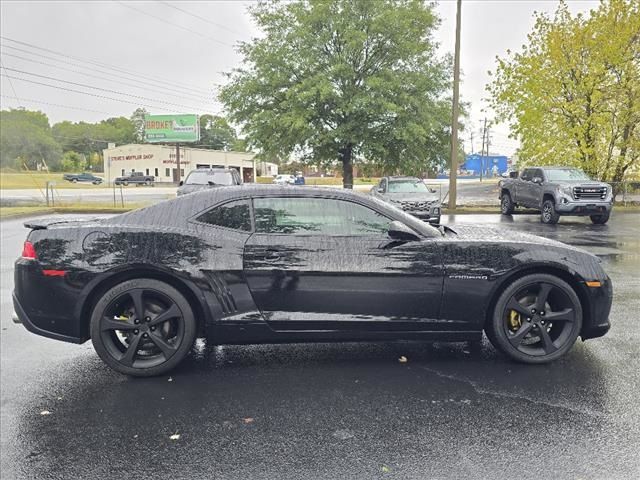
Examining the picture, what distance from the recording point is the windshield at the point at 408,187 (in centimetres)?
1608

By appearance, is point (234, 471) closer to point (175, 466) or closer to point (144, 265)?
point (175, 466)

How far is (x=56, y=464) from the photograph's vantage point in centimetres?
273

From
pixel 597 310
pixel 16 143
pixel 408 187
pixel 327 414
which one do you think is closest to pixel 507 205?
pixel 408 187

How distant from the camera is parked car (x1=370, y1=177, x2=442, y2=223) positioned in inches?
583

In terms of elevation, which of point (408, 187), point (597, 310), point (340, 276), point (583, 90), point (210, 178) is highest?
point (583, 90)

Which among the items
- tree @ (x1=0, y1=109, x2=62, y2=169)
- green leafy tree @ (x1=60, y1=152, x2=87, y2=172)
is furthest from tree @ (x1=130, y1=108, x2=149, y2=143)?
tree @ (x1=0, y1=109, x2=62, y2=169)

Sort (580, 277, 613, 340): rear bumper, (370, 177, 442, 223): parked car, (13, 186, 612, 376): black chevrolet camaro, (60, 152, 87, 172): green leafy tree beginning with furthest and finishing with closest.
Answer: (60, 152, 87, 172): green leafy tree, (370, 177, 442, 223): parked car, (580, 277, 613, 340): rear bumper, (13, 186, 612, 376): black chevrolet camaro

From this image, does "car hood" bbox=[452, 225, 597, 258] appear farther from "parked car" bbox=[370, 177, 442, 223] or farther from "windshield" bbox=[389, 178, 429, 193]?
"windshield" bbox=[389, 178, 429, 193]

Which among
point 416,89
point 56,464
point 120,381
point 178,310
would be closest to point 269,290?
point 178,310

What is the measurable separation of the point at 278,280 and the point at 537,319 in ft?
6.91

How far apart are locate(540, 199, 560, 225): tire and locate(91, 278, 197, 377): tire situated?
14530 millimetres

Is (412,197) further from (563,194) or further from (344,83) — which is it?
(344,83)

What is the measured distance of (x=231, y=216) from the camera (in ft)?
13.1

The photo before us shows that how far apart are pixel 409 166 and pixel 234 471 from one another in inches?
885
